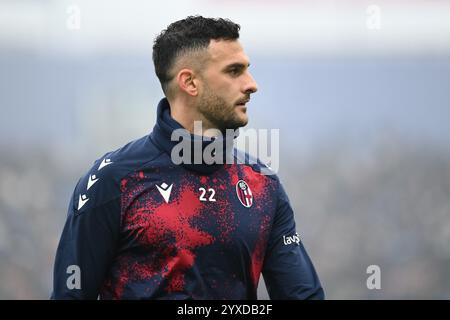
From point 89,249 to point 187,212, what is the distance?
34cm

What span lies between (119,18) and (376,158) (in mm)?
2052

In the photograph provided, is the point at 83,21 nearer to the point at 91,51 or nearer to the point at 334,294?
the point at 91,51

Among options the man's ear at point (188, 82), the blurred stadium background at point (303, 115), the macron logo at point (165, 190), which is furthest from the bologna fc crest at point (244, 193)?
the blurred stadium background at point (303, 115)

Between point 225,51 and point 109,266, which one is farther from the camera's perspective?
point 225,51

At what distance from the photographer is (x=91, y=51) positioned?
5.61 meters

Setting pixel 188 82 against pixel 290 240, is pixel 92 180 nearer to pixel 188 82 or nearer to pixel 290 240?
pixel 188 82

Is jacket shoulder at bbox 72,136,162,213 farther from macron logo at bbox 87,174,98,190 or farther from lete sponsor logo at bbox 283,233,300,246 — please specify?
lete sponsor logo at bbox 283,233,300,246

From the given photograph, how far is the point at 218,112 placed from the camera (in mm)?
2789

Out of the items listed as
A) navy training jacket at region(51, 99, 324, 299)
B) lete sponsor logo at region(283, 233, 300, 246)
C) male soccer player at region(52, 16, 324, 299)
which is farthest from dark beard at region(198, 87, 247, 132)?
lete sponsor logo at region(283, 233, 300, 246)

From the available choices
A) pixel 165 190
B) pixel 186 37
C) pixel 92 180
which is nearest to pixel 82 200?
pixel 92 180

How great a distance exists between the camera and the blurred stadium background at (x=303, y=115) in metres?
5.53

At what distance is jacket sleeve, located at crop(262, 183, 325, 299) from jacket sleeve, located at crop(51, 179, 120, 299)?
1.87ft
